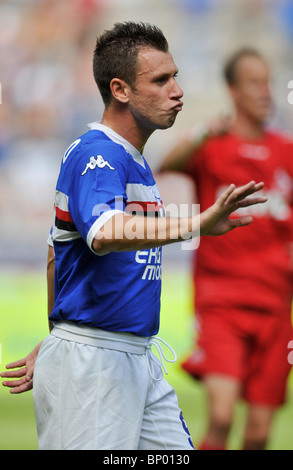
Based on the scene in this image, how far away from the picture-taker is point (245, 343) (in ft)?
14.8

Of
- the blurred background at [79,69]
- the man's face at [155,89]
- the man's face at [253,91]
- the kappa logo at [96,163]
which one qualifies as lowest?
the kappa logo at [96,163]

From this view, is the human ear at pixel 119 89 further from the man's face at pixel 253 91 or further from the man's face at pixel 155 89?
the man's face at pixel 253 91

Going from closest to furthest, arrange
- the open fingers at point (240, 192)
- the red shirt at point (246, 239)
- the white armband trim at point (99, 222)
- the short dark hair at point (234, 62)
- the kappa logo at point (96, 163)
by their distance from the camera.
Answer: the open fingers at point (240, 192) → the white armband trim at point (99, 222) → the kappa logo at point (96, 163) → the red shirt at point (246, 239) → the short dark hair at point (234, 62)

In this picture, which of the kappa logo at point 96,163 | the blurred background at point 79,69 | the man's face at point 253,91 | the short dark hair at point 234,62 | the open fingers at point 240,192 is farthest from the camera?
the blurred background at point 79,69

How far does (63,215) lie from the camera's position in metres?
2.45

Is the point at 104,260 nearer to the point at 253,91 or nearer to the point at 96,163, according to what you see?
the point at 96,163

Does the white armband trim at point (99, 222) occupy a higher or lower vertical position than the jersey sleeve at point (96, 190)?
lower

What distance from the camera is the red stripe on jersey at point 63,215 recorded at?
7.97 ft

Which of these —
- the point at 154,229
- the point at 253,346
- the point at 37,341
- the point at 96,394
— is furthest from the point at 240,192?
the point at 37,341

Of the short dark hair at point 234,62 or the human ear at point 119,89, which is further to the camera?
the short dark hair at point 234,62

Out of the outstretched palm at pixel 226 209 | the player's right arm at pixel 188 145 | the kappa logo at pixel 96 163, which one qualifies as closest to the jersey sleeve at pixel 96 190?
the kappa logo at pixel 96 163

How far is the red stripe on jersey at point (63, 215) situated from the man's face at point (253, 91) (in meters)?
2.51
